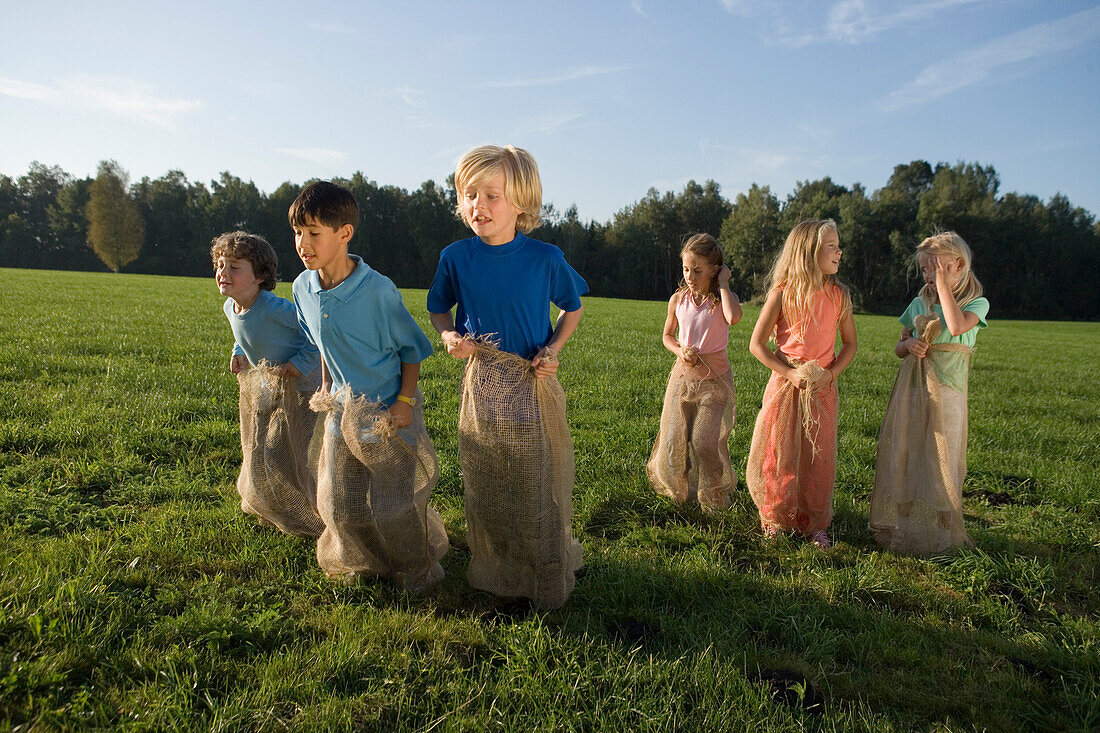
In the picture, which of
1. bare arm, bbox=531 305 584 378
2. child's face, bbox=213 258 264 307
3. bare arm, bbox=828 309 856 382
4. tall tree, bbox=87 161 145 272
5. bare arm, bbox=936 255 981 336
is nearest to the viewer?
bare arm, bbox=531 305 584 378

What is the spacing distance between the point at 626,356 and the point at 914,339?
24.3ft

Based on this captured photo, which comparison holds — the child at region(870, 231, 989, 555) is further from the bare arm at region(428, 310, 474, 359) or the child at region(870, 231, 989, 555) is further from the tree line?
the tree line

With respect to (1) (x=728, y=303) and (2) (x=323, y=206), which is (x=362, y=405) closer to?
(2) (x=323, y=206)

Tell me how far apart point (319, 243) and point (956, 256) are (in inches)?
152

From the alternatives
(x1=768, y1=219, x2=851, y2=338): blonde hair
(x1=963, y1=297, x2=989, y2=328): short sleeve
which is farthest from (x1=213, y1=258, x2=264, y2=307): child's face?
(x1=963, y1=297, x2=989, y2=328): short sleeve

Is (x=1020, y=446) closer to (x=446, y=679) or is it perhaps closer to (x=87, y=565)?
(x=446, y=679)

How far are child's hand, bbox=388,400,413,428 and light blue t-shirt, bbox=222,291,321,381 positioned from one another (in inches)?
39.5

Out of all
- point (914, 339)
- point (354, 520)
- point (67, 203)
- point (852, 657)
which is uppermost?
point (67, 203)

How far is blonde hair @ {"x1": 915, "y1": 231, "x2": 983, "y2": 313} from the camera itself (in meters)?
4.12

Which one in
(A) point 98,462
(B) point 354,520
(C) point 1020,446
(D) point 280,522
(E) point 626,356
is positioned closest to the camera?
(B) point 354,520

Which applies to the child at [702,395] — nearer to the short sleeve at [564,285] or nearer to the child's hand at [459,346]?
the short sleeve at [564,285]

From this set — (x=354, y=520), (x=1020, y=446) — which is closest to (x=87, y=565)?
(x=354, y=520)

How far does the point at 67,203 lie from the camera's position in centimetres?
6750

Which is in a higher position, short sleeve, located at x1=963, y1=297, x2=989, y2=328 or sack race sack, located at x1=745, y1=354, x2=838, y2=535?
short sleeve, located at x1=963, y1=297, x2=989, y2=328
